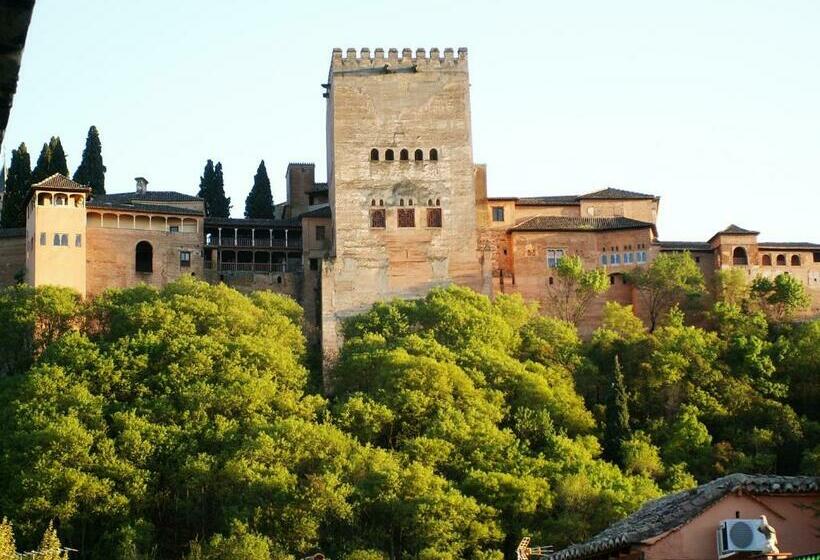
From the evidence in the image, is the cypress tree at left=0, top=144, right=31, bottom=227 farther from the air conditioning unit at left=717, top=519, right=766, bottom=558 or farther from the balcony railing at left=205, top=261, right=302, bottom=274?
the air conditioning unit at left=717, top=519, right=766, bottom=558

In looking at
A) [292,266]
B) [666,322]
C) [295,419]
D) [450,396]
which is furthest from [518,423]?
[292,266]

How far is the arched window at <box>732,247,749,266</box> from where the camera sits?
217ft

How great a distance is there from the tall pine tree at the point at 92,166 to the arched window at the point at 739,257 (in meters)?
A: 32.0

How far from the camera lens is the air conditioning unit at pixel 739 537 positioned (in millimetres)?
14773

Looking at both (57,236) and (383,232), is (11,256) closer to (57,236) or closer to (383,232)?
(57,236)

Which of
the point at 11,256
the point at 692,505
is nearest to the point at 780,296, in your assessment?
the point at 11,256

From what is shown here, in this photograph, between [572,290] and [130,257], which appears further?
[572,290]

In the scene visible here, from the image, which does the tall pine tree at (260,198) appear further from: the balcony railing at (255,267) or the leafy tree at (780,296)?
the leafy tree at (780,296)

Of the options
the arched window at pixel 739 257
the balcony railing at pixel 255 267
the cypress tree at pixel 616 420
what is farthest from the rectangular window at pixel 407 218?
Answer: the arched window at pixel 739 257

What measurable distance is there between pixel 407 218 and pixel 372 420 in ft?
47.3

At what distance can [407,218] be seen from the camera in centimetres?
6419

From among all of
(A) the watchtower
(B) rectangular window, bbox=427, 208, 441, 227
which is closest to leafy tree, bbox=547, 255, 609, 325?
(B) rectangular window, bbox=427, 208, 441, 227

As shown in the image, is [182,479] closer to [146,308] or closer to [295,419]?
[295,419]

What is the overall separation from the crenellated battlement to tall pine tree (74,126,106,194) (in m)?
14.3
